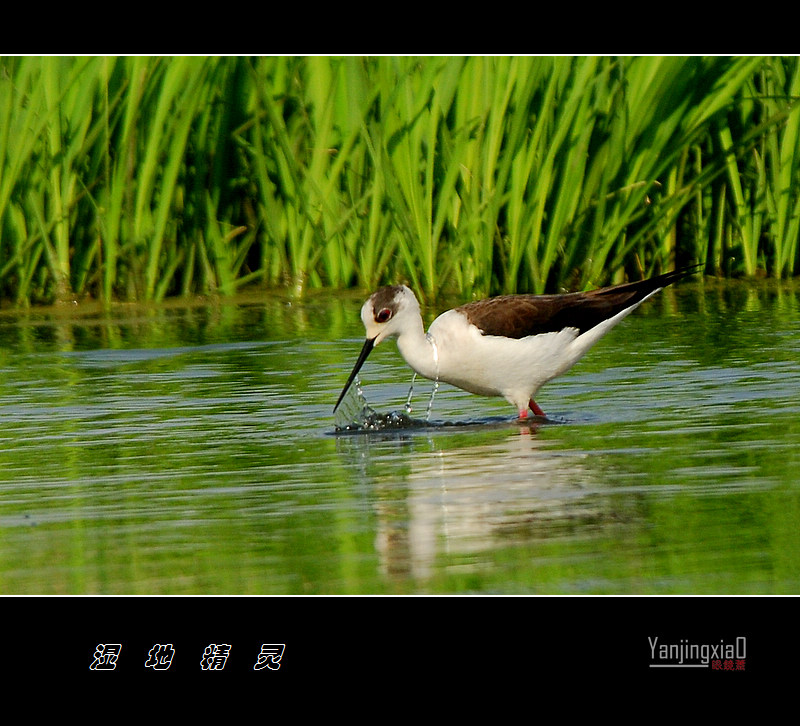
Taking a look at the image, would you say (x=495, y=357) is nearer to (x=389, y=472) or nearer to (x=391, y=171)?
(x=389, y=472)

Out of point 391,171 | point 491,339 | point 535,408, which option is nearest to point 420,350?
point 491,339

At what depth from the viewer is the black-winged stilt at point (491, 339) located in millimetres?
7707

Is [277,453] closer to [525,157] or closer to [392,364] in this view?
[392,364]

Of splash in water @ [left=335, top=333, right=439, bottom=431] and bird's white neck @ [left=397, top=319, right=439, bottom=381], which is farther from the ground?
bird's white neck @ [left=397, top=319, right=439, bottom=381]

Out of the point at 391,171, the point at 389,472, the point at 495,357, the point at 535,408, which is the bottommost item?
the point at 535,408

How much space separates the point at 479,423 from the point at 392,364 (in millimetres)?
2102

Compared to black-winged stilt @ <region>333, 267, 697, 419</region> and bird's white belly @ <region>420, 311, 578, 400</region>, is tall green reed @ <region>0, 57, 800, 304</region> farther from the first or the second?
bird's white belly @ <region>420, 311, 578, 400</region>

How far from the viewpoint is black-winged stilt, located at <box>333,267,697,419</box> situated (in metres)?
7.71

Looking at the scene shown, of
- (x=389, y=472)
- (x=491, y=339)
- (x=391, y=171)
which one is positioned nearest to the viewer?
(x=389, y=472)

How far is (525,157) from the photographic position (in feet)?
35.4

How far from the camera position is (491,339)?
7676 mm

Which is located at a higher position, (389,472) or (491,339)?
(491,339)

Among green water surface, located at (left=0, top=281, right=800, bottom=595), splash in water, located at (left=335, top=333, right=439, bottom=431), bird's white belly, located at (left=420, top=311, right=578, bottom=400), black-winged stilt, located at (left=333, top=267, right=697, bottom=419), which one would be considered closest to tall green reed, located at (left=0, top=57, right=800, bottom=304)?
green water surface, located at (left=0, top=281, right=800, bottom=595)

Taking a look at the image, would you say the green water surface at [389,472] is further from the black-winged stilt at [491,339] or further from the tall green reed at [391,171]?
the tall green reed at [391,171]
